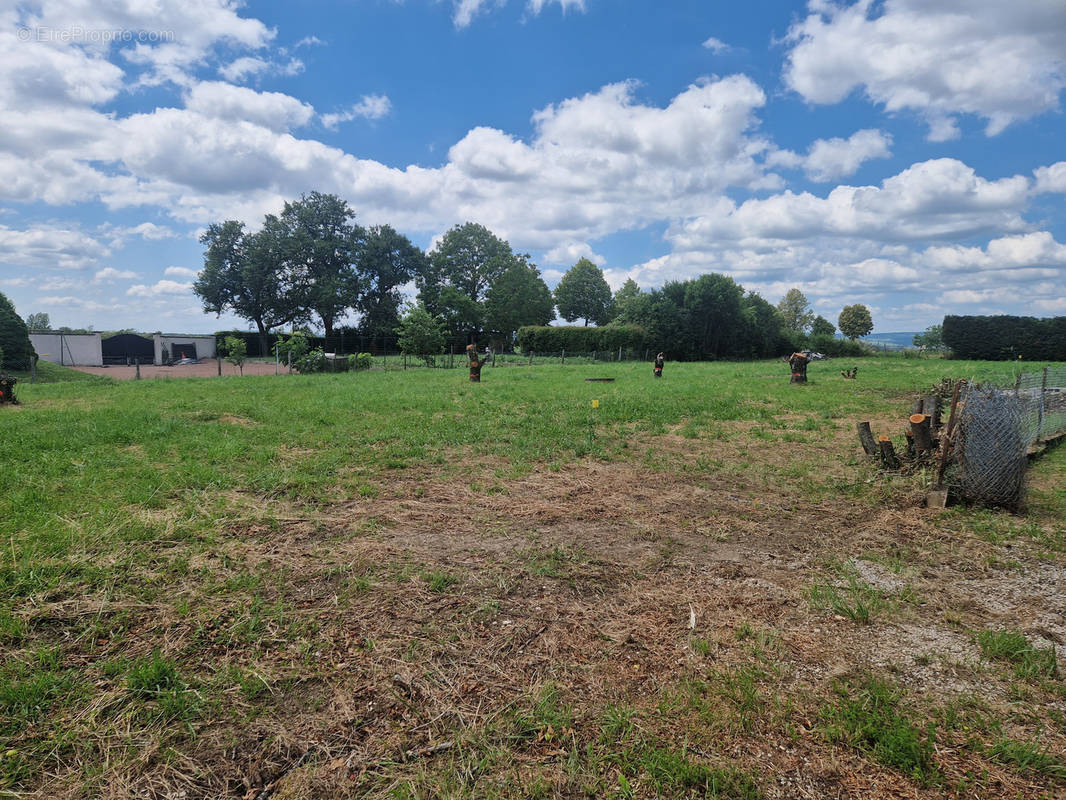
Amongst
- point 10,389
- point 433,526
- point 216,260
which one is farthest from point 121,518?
point 216,260

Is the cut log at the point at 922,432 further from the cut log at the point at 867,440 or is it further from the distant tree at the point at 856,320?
the distant tree at the point at 856,320

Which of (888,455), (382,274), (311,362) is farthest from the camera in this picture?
(382,274)

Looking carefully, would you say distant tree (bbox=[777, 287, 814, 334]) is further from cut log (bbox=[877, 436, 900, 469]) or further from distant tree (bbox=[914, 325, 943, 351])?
cut log (bbox=[877, 436, 900, 469])

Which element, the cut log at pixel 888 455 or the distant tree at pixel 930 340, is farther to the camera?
the distant tree at pixel 930 340

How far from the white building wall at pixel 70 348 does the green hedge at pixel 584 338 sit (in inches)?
1118

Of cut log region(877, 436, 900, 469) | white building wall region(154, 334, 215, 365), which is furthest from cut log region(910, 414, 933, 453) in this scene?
white building wall region(154, 334, 215, 365)

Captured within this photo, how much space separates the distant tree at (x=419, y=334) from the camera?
29828 millimetres

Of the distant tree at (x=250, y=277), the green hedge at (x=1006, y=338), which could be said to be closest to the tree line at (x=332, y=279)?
the distant tree at (x=250, y=277)

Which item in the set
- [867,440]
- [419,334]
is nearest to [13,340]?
[419,334]

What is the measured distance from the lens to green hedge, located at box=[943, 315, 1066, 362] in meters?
34.5

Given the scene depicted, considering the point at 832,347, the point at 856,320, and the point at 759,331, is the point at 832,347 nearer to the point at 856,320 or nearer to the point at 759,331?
the point at 759,331

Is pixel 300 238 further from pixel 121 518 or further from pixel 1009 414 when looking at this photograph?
pixel 1009 414

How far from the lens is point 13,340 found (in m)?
21.4

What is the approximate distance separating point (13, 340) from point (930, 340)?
63854 mm
